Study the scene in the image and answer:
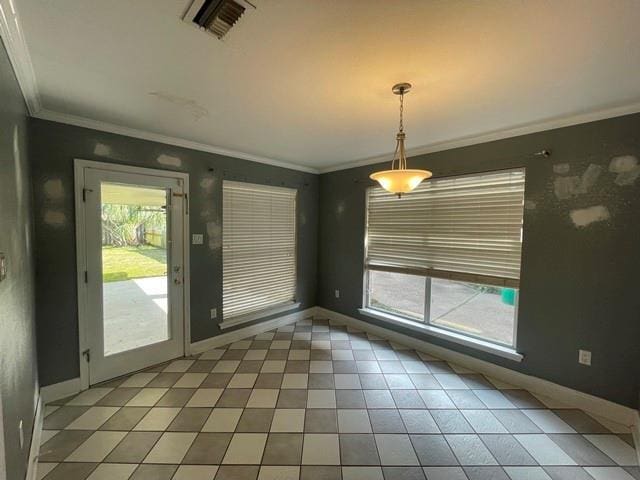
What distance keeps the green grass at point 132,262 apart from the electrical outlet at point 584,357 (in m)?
3.99

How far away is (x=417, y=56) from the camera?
1.45 meters

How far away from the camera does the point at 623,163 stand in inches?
79.9

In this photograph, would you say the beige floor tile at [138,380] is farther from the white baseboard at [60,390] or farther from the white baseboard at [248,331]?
the white baseboard at [248,331]

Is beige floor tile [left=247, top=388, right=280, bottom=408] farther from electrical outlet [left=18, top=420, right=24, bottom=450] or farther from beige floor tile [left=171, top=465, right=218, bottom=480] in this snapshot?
electrical outlet [left=18, top=420, right=24, bottom=450]

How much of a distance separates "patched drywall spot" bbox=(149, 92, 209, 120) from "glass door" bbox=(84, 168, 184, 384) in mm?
967

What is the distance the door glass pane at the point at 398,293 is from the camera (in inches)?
132

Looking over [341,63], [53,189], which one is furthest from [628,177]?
[53,189]

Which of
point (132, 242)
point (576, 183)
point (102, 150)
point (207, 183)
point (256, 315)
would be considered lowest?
point (256, 315)

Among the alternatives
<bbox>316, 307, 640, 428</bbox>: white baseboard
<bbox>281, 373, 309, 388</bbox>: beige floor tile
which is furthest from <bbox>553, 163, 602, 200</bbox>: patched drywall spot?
Answer: <bbox>281, 373, 309, 388</bbox>: beige floor tile

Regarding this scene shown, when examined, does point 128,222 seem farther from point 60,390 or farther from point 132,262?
point 60,390

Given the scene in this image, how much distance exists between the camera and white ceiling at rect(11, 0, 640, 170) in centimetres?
116

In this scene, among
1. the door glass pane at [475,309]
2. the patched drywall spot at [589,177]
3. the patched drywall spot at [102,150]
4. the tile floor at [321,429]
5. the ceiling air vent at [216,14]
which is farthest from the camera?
the door glass pane at [475,309]

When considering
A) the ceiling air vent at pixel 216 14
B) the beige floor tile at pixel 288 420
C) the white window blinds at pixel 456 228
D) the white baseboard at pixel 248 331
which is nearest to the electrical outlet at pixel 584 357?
the white window blinds at pixel 456 228

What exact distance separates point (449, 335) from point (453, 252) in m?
0.93
